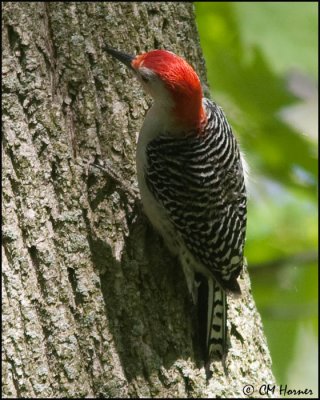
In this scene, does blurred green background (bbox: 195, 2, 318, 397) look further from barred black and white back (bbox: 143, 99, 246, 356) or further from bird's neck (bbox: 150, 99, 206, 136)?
barred black and white back (bbox: 143, 99, 246, 356)

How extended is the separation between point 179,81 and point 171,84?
0.06 meters

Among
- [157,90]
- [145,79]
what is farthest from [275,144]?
[145,79]

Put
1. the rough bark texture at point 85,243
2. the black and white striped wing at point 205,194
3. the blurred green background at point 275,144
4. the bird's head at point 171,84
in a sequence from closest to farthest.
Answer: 1. the rough bark texture at point 85,243
2. the bird's head at point 171,84
3. the black and white striped wing at point 205,194
4. the blurred green background at point 275,144

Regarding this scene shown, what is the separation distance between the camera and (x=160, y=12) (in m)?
4.50

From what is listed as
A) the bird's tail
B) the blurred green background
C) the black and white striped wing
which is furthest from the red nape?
the bird's tail

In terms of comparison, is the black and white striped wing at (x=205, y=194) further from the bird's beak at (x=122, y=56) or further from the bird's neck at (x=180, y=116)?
the bird's beak at (x=122, y=56)

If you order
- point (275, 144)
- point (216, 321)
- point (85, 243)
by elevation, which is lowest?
point (216, 321)

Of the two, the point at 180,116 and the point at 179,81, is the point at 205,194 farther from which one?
the point at 179,81

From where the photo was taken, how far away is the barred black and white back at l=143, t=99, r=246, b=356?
14.1 feet

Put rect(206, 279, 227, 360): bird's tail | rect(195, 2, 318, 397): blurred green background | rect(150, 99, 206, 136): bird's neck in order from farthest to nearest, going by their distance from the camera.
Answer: rect(195, 2, 318, 397): blurred green background
rect(150, 99, 206, 136): bird's neck
rect(206, 279, 227, 360): bird's tail

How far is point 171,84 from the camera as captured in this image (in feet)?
14.3

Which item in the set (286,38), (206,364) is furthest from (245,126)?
(206,364)

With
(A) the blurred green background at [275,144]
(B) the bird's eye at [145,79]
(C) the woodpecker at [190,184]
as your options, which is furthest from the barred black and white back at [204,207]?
(A) the blurred green background at [275,144]

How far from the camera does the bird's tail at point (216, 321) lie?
4.09 m
